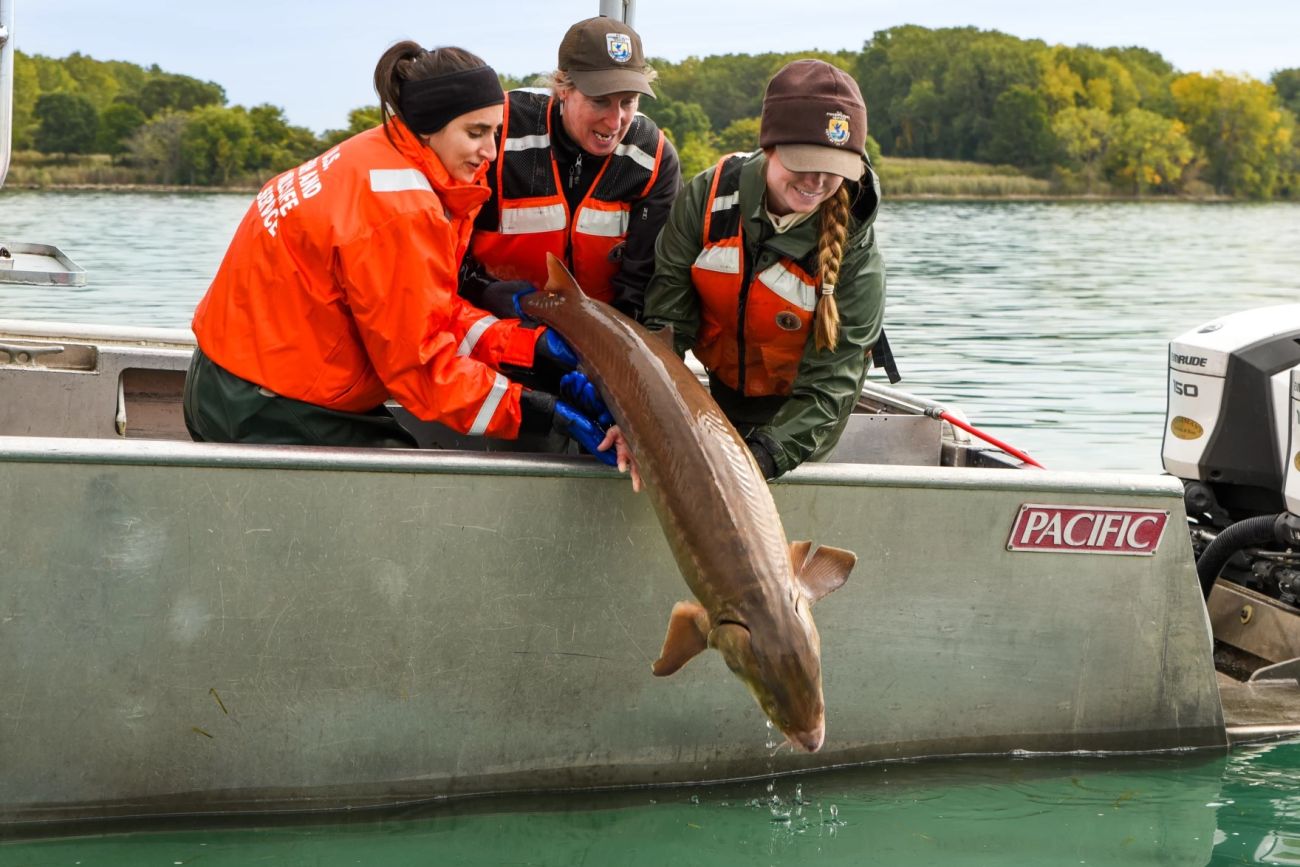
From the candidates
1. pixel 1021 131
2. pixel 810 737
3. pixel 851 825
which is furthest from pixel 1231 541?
pixel 1021 131

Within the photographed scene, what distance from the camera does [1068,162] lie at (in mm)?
90312

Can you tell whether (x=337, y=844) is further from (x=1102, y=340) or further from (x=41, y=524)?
(x=1102, y=340)

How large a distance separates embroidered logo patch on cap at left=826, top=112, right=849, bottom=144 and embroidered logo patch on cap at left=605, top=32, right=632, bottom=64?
0.54m

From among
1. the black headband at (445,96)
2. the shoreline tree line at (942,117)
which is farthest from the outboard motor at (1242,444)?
the shoreline tree line at (942,117)

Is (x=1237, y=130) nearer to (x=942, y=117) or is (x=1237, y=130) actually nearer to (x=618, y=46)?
(x=942, y=117)

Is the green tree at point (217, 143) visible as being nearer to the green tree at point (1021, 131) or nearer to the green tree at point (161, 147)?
the green tree at point (161, 147)

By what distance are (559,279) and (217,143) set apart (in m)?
64.2

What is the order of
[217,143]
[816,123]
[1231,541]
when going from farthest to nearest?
[217,143], [1231,541], [816,123]

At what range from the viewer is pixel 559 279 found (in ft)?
12.3

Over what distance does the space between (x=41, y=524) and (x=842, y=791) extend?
2069 millimetres

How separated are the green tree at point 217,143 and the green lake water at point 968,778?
30.6 meters

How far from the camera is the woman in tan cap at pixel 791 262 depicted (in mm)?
3652

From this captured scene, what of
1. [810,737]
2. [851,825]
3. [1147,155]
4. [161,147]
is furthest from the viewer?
[1147,155]

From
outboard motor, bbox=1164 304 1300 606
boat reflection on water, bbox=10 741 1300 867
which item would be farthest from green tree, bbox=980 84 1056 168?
boat reflection on water, bbox=10 741 1300 867
